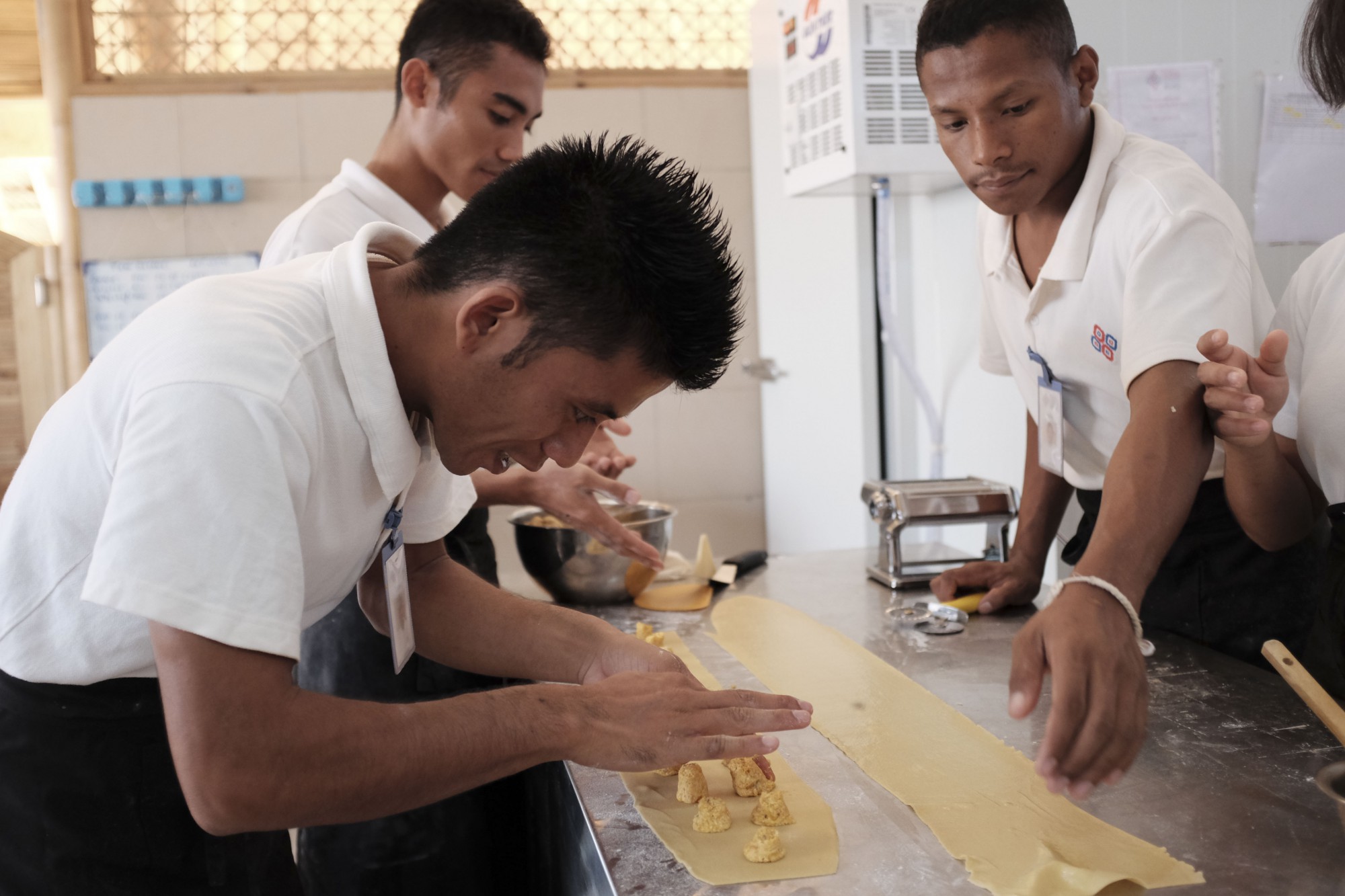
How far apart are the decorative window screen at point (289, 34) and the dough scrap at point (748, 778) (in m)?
3.56

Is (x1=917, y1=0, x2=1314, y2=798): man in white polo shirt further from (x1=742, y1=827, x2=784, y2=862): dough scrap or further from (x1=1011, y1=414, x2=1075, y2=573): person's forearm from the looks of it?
(x1=742, y1=827, x2=784, y2=862): dough scrap

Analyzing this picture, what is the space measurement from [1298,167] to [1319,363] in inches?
43.8

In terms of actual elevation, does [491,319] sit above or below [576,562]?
above

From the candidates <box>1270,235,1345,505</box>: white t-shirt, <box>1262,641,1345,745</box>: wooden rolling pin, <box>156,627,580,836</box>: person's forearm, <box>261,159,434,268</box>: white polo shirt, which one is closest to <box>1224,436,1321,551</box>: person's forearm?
<box>1270,235,1345,505</box>: white t-shirt

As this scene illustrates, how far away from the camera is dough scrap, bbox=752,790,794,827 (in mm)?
1058

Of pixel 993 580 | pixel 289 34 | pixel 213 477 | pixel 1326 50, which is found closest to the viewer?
pixel 213 477

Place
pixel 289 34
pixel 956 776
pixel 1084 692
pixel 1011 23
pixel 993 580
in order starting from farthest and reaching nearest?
1. pixel 289 34
2. pixel 993 580
3. pixel 1011 23
4. pixel 956 776
5. pixel 1084 692

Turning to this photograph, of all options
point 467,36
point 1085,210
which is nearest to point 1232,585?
point 1085,210

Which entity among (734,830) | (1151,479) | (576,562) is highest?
(1151,479)

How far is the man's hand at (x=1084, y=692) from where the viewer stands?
89 centimetres

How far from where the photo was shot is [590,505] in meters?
1.80

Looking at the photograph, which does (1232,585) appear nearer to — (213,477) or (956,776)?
(956,776)

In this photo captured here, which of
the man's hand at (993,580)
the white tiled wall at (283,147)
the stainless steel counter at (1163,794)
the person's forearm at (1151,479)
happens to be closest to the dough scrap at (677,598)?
the stainless steel counter at (1163,794)

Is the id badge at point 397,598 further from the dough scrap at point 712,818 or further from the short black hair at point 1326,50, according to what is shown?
the short black hair at point 1326,50
